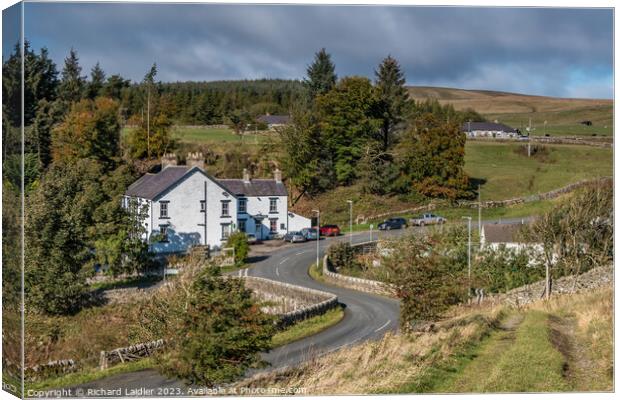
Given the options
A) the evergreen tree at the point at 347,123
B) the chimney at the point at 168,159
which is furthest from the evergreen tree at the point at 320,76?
the chimney at the point at 168,159

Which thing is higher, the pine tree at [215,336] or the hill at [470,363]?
the pine tree at [215,336]

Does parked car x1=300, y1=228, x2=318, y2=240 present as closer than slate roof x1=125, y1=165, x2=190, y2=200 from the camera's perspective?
No

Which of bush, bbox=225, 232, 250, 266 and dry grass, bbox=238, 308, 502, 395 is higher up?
bush, bbox=225, 232, 250, 266

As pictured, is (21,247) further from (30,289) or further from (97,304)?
(97,304)

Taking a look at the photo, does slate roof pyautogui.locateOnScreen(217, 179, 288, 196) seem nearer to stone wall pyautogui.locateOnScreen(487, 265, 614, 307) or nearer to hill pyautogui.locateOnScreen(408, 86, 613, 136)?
hill pyautogui.locateOnScreen(408, 86, 613, 136)


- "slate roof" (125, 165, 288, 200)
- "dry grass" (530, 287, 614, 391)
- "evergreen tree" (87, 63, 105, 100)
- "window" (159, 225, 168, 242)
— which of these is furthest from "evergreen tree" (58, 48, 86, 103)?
"dry grass" (530, 287, 614, 391)

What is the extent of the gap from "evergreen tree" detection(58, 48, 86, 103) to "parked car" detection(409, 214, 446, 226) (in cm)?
850

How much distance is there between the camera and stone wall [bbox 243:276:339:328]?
18.3 m

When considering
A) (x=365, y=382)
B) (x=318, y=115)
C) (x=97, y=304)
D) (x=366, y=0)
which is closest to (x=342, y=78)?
(x=318, y=115)

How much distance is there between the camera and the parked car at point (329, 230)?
18.8 metres

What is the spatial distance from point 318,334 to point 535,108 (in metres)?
8.33

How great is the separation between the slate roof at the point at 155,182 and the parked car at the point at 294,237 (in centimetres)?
303

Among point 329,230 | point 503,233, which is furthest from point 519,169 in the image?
point 329,230

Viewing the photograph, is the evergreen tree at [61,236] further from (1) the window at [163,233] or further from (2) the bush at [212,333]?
(2) the bush at [212,333]
